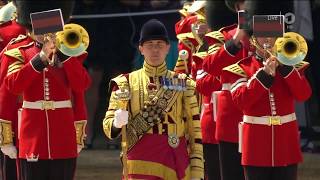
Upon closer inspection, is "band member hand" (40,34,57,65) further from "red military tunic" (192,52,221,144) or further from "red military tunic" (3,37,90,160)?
"red military tunic" (192,52,221,144)

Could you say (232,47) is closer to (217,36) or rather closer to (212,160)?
(217,36)

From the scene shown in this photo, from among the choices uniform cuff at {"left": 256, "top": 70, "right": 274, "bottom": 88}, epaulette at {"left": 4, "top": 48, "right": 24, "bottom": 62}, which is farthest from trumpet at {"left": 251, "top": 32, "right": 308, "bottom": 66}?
epaulette at {"left": 4, "top": 48, "right": 24, "bottom": 62}

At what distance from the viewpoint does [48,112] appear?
741 cm

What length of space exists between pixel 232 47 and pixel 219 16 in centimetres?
115

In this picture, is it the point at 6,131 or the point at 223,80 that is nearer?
the point at 6,131

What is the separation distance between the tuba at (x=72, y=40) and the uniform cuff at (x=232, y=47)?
1.09 meters

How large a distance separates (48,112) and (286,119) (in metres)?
1.51

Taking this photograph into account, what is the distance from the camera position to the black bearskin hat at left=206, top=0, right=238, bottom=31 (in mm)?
8727

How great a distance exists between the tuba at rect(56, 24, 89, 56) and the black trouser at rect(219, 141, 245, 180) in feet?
4.82

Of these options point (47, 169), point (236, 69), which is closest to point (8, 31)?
point (47, 169)

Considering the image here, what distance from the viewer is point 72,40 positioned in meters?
7.15

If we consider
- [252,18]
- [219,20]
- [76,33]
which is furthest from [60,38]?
[219,20]

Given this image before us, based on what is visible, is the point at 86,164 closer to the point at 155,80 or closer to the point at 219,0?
the point at 219,0

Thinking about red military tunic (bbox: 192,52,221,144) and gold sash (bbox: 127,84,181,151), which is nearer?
gold sash (bbox: 127,84,181,151)
